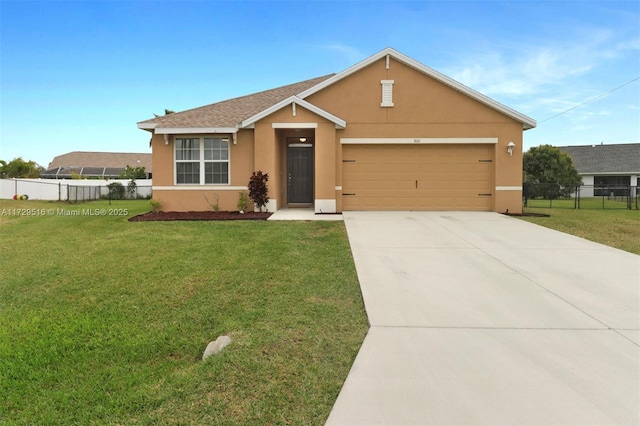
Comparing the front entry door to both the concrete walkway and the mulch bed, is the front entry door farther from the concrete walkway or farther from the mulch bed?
the mulch bed

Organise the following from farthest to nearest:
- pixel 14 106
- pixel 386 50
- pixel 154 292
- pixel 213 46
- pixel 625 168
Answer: pixel 625 168 → pixel 14 106 → pixel 213 46 → pixel 386 50 → pixel 154 292

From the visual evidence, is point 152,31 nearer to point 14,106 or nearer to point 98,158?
point 14,106

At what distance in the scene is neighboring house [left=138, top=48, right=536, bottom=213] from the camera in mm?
12844

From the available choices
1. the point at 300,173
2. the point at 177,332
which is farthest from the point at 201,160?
the point at 177,332

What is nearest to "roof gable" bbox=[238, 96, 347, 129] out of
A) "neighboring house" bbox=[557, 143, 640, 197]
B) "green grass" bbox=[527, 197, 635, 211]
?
"green grass" bbox=[527, 197, 635, 211]

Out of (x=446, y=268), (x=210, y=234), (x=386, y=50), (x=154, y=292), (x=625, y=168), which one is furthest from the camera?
(x=625, y=168)

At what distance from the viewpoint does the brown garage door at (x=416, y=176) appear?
43.1 feet

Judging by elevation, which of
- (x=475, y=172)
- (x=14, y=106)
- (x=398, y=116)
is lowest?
(x=475, y=172)

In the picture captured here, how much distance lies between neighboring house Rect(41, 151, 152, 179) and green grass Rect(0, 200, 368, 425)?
47.4 meters

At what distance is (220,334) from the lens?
3.96m

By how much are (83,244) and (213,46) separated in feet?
39.9

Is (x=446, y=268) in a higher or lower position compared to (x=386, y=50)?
lower

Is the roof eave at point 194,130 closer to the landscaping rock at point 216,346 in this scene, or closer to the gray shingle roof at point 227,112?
the gray shingle roof at point 227,112

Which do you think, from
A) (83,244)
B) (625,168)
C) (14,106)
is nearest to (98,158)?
(14,106)
